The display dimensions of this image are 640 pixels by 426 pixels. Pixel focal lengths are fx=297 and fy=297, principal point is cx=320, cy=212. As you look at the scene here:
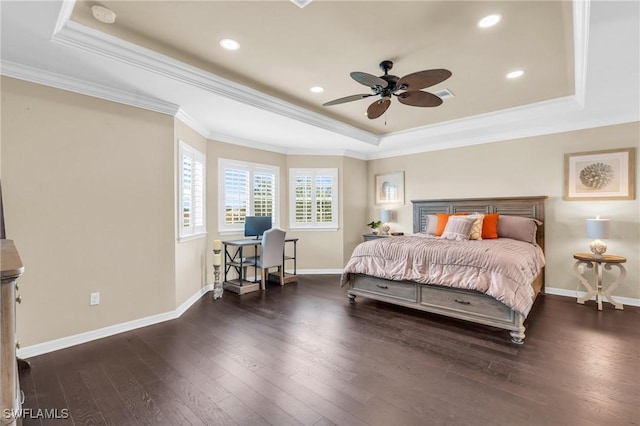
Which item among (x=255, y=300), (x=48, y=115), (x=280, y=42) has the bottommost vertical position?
(x=255, y=300)

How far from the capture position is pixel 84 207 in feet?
9.69

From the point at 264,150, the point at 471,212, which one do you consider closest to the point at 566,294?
the point at 471,212

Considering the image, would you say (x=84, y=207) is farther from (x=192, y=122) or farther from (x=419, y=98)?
(x=419, y=98)

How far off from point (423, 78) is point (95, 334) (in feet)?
13.1

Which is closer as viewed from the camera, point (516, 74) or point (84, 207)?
point (84, 207)

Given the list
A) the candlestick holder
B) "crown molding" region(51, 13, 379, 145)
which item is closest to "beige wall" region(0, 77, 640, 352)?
the candlestick holder

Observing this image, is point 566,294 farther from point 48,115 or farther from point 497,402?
point 48,115

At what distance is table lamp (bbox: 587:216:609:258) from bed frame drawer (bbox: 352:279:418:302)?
2.42 meters

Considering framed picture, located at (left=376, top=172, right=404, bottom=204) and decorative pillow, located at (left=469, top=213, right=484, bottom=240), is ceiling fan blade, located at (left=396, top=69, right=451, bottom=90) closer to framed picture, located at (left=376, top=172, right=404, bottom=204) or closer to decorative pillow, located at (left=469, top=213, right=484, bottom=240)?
decorative pillow, located at (left=469, top=213, right=484, bottom=240)

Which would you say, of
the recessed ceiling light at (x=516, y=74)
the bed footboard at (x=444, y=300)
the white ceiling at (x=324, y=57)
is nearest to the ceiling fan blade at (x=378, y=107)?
the white ceiling at (x=324, y=57)

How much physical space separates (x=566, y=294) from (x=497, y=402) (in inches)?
136

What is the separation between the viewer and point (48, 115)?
9.07 feet

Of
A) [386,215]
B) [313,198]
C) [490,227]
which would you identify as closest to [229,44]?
[313,198]

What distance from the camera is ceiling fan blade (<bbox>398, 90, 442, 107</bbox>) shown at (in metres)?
2.89
